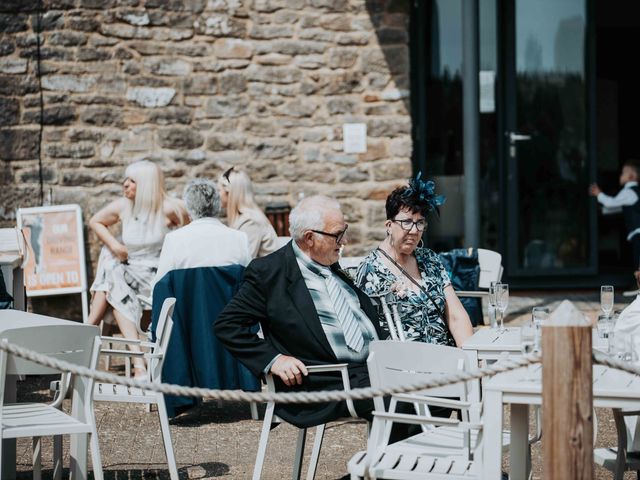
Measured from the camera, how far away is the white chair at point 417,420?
11.1 feet

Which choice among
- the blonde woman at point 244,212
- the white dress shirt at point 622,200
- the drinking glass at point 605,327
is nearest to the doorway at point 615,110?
the white dress shirt at point 622,200

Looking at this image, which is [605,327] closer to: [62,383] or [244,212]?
[62,383]

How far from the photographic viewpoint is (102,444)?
5.33m

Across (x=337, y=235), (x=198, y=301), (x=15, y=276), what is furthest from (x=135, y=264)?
(x=337, y=235)

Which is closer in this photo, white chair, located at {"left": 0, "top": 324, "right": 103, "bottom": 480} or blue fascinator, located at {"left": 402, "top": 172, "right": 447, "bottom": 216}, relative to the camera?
white chair, located at {"left": 0, "top": 324, "right": 103, "bottom": 480}

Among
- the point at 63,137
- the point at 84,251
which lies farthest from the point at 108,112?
the point at 84,251

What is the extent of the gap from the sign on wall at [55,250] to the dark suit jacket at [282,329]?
4559 mm

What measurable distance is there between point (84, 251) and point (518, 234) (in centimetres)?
366

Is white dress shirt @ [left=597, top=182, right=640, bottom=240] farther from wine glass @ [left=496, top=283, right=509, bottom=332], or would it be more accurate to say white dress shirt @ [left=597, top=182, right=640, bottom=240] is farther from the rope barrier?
the rope barrier

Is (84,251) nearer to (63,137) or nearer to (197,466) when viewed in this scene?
(63,137)

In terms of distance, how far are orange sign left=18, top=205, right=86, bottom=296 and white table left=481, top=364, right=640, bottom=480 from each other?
5.62 m

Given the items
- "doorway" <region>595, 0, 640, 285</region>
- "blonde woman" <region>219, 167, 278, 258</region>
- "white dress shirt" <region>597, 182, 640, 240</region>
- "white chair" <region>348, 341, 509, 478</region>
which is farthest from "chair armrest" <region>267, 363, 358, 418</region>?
"doorway" <region>595, 0, 640, 285</region>

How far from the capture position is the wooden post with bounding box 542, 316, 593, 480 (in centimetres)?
289

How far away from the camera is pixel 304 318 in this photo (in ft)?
13.8
